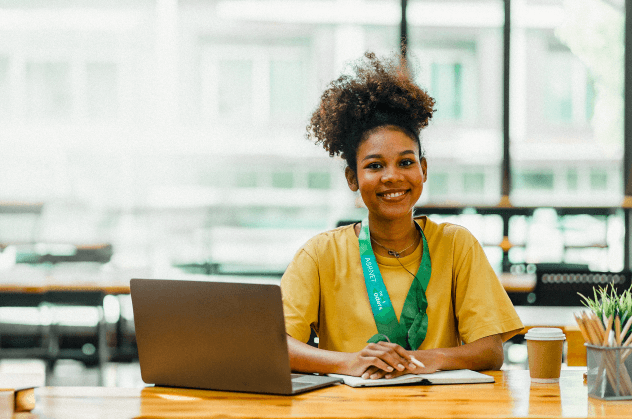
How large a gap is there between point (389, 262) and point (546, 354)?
47 centimetres

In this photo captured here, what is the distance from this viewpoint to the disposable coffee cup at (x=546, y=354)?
124 cm

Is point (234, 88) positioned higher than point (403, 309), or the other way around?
point (234, 88)

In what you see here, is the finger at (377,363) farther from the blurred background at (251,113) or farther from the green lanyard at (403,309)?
the blurred background at (251,113)

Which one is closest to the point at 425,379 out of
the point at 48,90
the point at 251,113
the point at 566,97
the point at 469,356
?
the point at 469,356

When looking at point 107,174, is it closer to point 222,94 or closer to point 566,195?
point 222,94

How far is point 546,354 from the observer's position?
4.10ft

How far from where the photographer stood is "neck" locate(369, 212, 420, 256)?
1643 millimetres

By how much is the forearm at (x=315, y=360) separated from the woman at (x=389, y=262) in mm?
48

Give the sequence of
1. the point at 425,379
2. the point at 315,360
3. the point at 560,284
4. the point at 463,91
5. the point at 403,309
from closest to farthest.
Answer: the point at 425,379 < the point at 315,360 < the point at 403,309 < the point at 560,284 < the point at 463,91

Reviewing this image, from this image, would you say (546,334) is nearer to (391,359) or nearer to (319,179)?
(391,359)

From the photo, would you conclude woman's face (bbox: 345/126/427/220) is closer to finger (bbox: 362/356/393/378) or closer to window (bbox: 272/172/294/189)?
finger (bbox: 362/356/393/378)

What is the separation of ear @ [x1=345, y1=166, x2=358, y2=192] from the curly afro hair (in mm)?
15

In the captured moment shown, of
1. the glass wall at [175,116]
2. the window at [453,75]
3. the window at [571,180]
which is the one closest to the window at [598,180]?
the window at [571,180]

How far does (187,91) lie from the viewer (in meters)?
5.43
